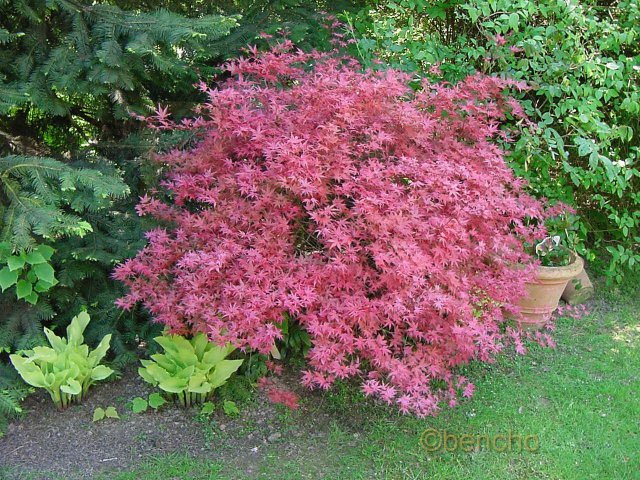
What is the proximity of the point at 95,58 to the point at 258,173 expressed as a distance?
45.8 inches

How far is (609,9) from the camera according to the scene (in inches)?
156

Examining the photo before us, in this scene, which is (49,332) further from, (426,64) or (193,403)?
(426,64)

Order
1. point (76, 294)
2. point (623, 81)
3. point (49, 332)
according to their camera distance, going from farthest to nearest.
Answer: point (623, 81) < point (76, 294) < point (49, 332)

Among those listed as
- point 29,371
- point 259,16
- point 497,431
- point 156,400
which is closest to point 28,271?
point 29,371

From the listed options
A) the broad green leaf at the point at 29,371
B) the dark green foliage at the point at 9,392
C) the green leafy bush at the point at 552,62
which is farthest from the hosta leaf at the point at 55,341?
the green leafy bush at the point at 552,62

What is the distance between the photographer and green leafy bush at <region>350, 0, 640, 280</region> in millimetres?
3500

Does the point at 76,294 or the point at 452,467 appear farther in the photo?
the point at 76,294

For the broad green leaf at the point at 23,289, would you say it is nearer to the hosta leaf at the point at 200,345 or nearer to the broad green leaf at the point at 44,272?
→ the broad green leaf at the point at 44,272

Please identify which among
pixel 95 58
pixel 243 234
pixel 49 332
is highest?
pixel 95 58

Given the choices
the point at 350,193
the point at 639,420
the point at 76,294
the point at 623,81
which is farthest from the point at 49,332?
the point at 623,81

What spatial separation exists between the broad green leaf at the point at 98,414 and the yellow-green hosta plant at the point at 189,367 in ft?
0.82

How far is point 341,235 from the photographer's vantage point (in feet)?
7.72

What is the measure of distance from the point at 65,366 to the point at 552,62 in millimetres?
3174

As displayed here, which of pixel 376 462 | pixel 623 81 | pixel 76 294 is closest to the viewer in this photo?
pixel 376 462
